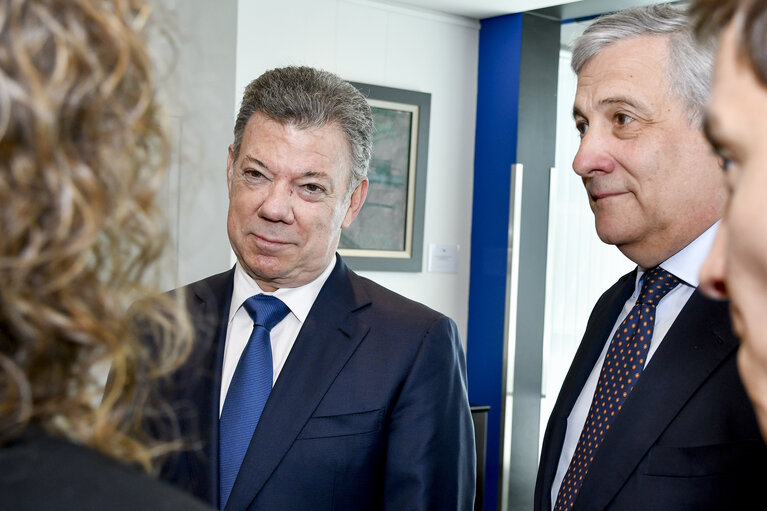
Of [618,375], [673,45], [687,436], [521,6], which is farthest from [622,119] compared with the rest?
[521,6]

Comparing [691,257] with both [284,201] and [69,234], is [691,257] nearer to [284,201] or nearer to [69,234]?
[284,201]

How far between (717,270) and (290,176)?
1.34 m

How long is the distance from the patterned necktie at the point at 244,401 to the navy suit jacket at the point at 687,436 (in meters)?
0.74

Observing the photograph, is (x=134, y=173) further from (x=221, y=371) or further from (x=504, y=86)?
(x=504, y=86)

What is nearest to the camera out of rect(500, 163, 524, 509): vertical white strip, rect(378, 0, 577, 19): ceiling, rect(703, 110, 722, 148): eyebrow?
rect(703, 110, 722, 148): eyebrow

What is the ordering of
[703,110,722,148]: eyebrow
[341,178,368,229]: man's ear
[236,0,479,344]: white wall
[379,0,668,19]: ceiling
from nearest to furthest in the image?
[703,110,722,148]: eyebrow → [341,178,368,229]: man's ear → [236,0,479,344]: white wall → [379,0,668,19]: ceiling

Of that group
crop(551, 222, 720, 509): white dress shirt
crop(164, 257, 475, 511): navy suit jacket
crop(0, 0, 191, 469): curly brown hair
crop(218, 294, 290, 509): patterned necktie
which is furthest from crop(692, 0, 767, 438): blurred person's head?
crop(218, 294, 290, 509): patterned necktie

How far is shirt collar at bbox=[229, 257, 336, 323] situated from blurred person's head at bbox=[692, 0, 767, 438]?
51.0 inches

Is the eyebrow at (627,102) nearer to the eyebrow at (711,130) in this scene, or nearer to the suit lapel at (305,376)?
the suit lapel at (305,376)

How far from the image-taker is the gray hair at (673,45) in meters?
1.62

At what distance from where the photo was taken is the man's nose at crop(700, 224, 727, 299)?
785 mm

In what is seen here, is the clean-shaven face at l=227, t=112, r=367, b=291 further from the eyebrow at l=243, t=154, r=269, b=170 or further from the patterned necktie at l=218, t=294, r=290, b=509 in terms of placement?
the patterned necktie at l=218, t=294, r=290, b=509

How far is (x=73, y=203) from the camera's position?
64 cm

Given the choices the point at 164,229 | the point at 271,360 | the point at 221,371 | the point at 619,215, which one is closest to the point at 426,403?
the point at 271,360
